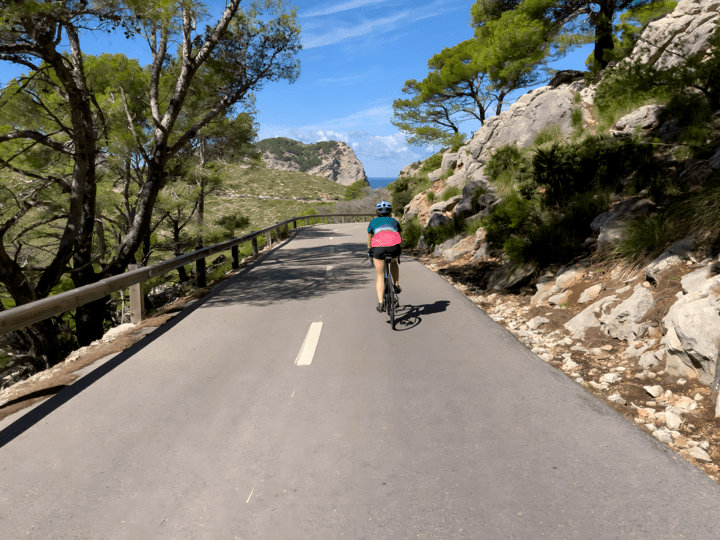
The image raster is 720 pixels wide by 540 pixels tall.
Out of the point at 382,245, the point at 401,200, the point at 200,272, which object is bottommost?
the point at 200,272

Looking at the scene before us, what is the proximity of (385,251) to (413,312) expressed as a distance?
4.04 feet

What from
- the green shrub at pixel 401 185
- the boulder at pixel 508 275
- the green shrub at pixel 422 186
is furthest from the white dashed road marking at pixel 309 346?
the green shrub at pixel 401 185

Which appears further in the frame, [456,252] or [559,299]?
[456,252]

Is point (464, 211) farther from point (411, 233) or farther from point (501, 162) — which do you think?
point (411, 233)

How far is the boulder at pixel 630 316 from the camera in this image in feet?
19.3

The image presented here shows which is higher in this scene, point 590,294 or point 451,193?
point 451,193

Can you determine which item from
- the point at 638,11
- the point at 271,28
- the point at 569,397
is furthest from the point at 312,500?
the point at 638,11

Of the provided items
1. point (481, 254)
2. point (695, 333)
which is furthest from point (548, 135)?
point (695, 333)

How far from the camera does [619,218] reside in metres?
8.56

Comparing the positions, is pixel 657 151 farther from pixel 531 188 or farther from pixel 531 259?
pixel 531 259

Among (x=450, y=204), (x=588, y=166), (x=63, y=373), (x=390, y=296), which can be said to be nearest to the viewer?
(x=63, y=373)

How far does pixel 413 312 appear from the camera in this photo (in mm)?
8117

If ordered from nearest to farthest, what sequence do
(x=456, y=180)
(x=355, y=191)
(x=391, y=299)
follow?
(x=391, y=299) → (x=456, y=180) → (x=355, y=191)

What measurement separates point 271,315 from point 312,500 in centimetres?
529
